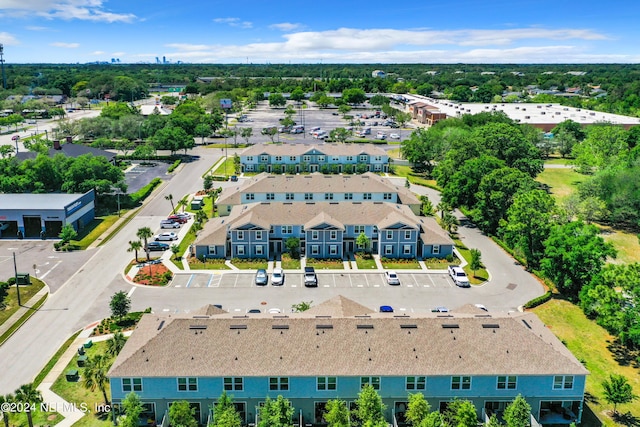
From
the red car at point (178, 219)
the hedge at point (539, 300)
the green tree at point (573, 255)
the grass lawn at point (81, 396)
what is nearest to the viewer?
the grass lawn at point (81, 396)

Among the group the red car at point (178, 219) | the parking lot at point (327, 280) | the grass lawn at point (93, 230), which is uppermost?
the red car at point (178, 219)

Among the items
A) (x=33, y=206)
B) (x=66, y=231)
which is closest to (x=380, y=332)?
(x=66, y=231)

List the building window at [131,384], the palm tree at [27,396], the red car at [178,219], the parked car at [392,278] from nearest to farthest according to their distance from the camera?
the palm tree at [27,396], the building window at [131,384], the parked car at [392,278], the red car at [178,219]

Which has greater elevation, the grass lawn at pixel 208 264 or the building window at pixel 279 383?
the building window at pixel 279 383

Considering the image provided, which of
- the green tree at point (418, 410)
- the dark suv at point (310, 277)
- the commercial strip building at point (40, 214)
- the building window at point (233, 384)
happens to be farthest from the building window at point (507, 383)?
the commercial strip building at point (40, 214)

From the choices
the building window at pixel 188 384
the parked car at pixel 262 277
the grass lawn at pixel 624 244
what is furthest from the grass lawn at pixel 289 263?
the grass lawn at pixel 624 244

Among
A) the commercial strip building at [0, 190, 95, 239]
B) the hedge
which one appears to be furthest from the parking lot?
the commercial strip building at [0, 190, 95, 239]

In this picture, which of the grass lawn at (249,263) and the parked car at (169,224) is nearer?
the grass lawn at (249,263)

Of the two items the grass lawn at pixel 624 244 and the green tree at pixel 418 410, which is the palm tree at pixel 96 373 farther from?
the grass lawn at pixel 624 244

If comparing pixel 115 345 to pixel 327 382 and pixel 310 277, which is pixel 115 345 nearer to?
pixel 327 382
